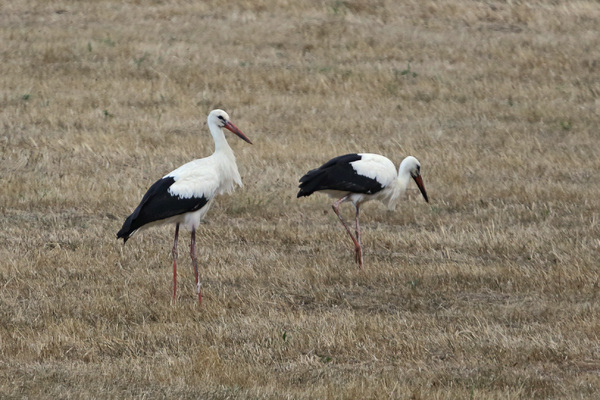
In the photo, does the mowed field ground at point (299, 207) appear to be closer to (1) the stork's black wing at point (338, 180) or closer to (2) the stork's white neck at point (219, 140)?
(1) the stork's black wing at point (338, 180)

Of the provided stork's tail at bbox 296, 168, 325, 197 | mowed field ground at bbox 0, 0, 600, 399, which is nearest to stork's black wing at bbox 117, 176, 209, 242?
mowed field ground at bbox 0, 0, 600, 399

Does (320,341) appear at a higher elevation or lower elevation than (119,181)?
higher

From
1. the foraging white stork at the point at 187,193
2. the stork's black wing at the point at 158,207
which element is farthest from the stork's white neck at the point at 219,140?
the stork's black wing at the point at 158,207

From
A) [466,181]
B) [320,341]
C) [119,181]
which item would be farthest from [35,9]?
[320,341]

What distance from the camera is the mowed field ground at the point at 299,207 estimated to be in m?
6.68

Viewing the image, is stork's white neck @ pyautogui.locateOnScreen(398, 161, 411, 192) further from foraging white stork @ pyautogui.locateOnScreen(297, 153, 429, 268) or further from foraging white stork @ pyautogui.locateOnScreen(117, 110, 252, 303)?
foraging white stork @ pyautogui.locateOnScreen(117, 110, 252, 303)

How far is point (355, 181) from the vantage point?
34.2 ft

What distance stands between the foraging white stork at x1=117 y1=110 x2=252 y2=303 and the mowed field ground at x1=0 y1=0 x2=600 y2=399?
533 millimetres

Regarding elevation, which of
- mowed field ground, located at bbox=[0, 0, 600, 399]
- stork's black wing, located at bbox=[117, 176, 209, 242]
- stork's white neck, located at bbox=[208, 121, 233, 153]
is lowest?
mowed field ground, located at bbox=[0, 0, 600, 399]

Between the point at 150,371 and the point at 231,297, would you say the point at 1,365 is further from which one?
the point at 231,297

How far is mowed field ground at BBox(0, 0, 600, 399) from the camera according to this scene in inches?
263

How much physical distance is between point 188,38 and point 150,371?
17.3 meters

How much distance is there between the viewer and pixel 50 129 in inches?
621

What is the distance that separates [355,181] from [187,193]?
237 centimetres
